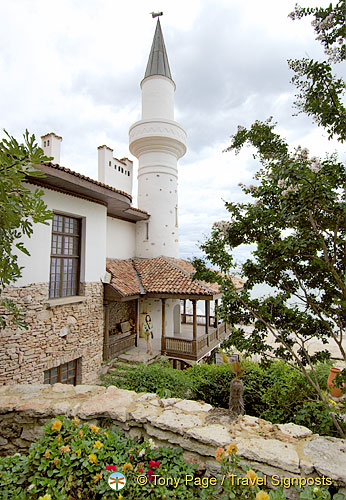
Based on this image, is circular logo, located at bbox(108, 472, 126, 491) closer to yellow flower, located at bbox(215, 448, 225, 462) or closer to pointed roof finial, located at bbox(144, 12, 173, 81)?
yellow flower, located at bbox(215, 448, 225, 462)

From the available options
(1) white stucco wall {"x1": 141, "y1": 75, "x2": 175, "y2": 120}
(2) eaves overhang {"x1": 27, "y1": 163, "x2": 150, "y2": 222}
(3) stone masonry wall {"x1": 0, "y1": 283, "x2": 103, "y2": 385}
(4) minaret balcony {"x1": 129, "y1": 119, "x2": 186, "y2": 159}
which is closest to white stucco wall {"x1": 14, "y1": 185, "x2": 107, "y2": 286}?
(2) eaves overhang {"x1": 27, "y1": 163, "x2": 150, "y2": 222}

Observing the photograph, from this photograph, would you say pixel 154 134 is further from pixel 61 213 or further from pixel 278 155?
pixel 278 155

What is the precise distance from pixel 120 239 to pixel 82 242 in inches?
150

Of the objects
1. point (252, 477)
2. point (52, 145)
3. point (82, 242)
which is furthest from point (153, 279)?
point (252, 477)

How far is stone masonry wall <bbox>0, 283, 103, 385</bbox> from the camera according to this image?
20.2ft

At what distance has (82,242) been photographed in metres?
8.48

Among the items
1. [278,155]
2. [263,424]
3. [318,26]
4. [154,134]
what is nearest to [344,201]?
[278,155]

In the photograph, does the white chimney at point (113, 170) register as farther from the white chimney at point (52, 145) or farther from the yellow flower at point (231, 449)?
the yellow flower at point (231, 449)

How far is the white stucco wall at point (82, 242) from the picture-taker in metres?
6.61

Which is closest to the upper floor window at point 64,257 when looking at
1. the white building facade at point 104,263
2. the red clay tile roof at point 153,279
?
the white building facade at point 104,263

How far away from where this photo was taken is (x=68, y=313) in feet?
25.1

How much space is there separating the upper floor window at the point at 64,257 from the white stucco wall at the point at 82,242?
0.72 feet

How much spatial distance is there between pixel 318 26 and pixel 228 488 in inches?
176

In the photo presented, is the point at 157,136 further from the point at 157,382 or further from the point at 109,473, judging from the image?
the point at 109,473
